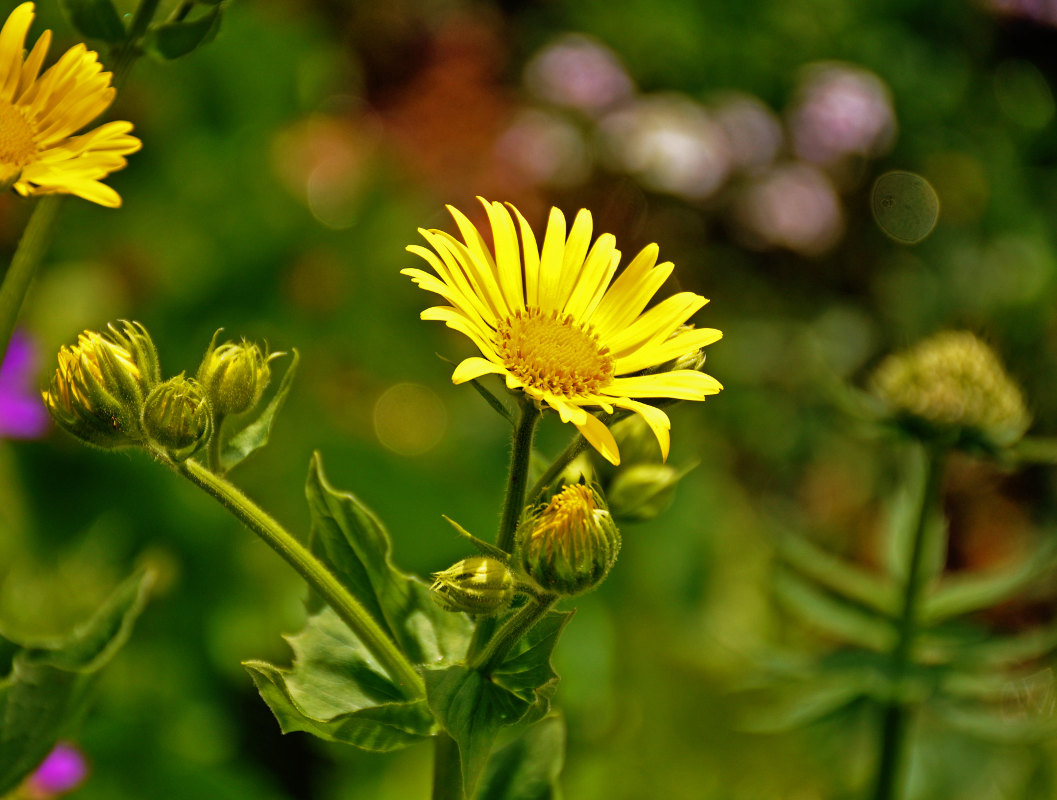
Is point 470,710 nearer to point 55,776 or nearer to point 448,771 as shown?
point 448,771

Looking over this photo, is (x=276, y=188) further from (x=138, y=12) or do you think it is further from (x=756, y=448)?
(x=138, y=12)

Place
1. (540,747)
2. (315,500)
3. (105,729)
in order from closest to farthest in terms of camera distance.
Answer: (315,500) → (540,747) → (105,729)

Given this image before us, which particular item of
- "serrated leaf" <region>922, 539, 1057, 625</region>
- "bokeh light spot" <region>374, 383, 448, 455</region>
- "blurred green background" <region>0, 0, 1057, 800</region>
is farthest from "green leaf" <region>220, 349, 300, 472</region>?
"bokeh light spot" <region>374, 383, 448, 455</region>

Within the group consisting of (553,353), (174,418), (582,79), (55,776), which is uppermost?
(582,79)

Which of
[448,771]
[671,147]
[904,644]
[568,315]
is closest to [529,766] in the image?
[448,771]

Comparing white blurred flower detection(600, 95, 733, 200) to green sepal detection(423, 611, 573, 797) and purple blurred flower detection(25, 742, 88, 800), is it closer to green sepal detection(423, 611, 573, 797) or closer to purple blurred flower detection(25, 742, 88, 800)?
purple blurred flower detection(25, 742, 88, 800)

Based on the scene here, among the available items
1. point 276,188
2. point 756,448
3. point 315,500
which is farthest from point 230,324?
point 315,500

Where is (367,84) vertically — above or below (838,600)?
above
